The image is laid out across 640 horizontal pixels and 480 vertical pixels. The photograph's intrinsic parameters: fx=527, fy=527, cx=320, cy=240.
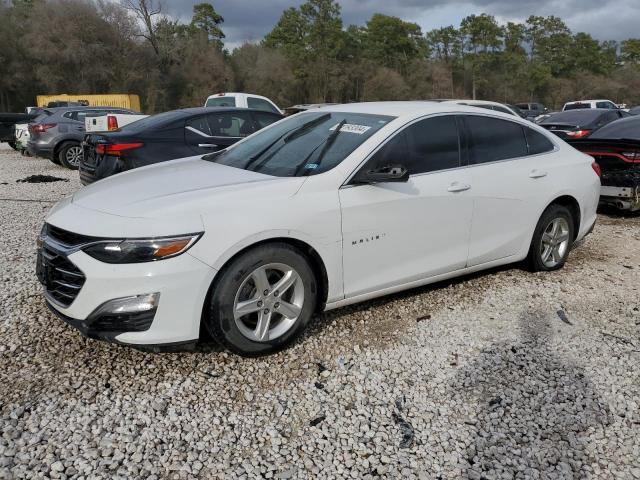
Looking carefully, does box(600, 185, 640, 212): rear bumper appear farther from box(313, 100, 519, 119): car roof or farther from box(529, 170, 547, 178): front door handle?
box(313, 100, 519, 119): car roof

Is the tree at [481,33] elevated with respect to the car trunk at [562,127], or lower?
elevated

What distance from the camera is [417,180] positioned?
381 centimetres

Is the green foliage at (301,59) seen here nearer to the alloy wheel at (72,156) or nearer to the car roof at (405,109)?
the alloy wheel at (72,156)

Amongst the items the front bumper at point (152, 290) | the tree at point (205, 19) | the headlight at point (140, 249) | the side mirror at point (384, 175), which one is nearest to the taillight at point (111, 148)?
the front bumper at point (152, 290)

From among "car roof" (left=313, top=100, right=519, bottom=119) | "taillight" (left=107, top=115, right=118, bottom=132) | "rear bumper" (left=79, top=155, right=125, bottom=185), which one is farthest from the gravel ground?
"taillight" (left=107, top=115, right=118, bottom=132)

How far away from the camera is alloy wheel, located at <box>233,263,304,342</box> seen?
3.16 m

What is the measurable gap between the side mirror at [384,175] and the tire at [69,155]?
11.0 m

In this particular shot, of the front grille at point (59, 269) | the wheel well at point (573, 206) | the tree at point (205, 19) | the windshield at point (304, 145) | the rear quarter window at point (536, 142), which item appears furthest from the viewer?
the tree at point (205, 19)

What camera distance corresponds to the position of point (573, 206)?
4.98 metres

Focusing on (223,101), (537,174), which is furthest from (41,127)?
(537,174)

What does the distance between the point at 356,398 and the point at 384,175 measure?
141 cm

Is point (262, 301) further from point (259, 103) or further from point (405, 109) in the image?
point (259, 103)

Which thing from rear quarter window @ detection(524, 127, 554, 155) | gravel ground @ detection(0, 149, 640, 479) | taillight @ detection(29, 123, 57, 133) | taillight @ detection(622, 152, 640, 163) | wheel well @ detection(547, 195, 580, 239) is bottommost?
gravel ground @ detection(0, 149, 640, 479)

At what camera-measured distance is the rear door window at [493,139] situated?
4242 millimetres
